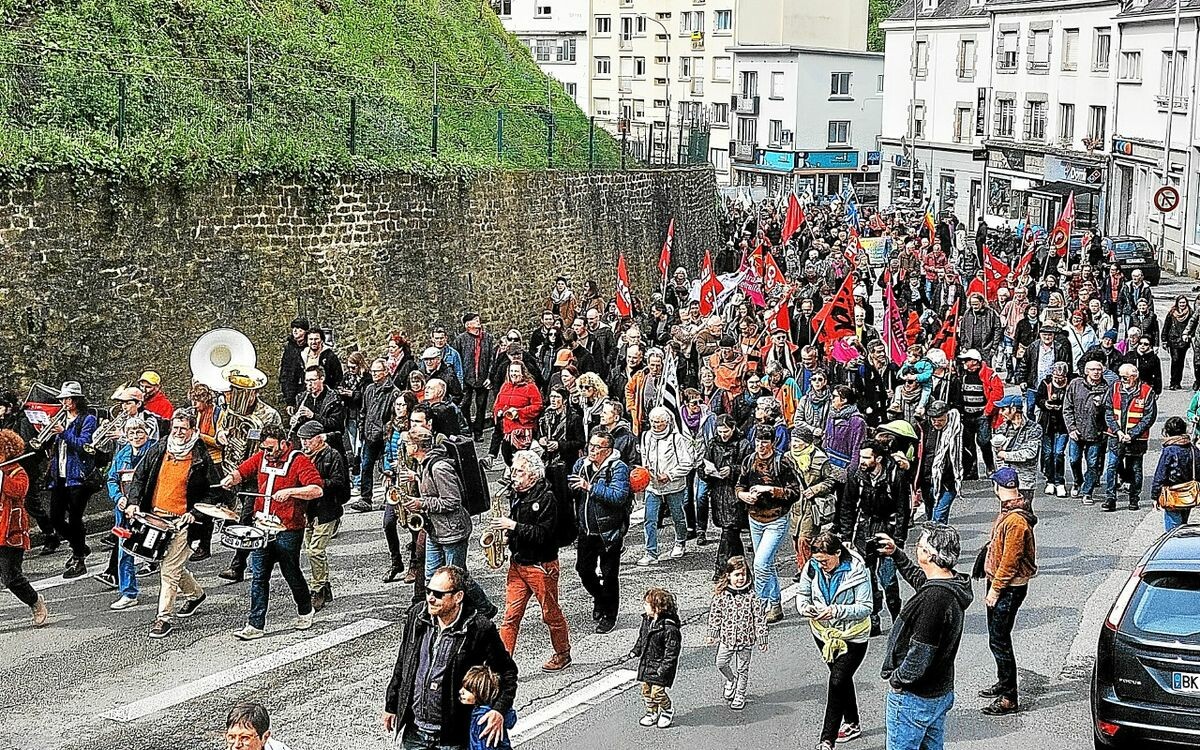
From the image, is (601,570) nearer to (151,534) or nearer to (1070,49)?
(151,534)

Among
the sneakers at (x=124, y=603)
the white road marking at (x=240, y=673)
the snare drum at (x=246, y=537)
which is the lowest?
the white road marking at (x=240, y=673)

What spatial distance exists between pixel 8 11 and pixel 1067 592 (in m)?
16.3

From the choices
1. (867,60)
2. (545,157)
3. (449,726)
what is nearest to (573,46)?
(867,60)

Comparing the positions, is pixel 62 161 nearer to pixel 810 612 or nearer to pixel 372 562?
pixel 372 562

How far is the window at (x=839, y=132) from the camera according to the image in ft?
240

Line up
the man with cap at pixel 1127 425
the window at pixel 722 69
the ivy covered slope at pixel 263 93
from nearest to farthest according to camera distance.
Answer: the man with cap at pixel 1127 425 → the ivy covered slope at pixel 263 93 → the window at pixel 722 69

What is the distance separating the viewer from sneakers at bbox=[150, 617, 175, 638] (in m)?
11.1

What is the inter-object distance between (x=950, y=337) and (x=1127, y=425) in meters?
3.67

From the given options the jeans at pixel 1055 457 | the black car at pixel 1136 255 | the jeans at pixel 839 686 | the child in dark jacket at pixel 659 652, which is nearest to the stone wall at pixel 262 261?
the jeans at pixel 1055 457

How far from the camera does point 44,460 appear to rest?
13352 millimetres

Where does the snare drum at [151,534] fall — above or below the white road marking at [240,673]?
above

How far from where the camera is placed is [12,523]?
11109 millimetres

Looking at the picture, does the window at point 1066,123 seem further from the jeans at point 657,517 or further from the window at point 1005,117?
the jeans at point 657,517

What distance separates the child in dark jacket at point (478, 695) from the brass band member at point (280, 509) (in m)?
3.86
